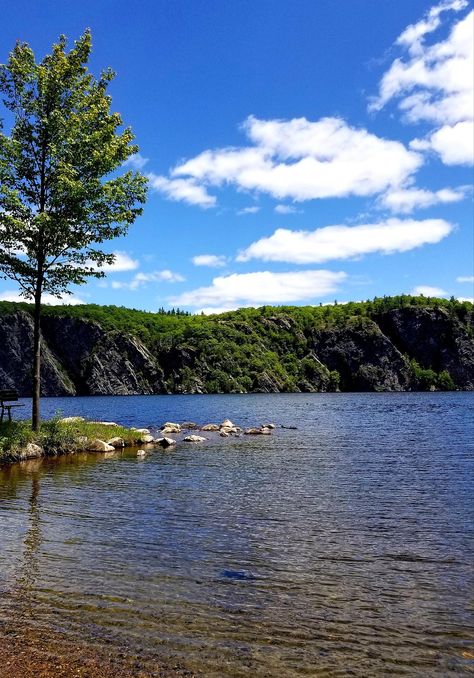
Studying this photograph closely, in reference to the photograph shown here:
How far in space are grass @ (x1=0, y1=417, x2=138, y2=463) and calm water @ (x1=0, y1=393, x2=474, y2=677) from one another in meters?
3.92

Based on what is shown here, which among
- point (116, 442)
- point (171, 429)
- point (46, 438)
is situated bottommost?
point (171, 429)

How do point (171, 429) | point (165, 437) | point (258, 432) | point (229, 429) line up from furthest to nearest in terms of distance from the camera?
point (229, 429), point (171, 429), point (258, 432), point (165, 437)

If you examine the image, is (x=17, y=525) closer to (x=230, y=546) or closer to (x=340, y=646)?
(x=230, y=546)

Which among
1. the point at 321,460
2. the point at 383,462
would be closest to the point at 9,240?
the point at 321,460

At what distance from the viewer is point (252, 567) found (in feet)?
39.9

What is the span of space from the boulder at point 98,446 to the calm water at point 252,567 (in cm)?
952

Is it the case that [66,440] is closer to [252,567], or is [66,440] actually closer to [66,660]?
[252,567]

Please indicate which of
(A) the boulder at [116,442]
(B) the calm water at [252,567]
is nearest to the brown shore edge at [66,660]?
(B) the calm water at [252,567]

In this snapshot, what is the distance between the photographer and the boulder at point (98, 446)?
34.8 metres

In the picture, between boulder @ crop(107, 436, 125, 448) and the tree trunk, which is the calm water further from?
boulder @ crop(107, 436, 125, 448)

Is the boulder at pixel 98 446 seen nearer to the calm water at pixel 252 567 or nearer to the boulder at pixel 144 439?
the boulder at pixel 144 439

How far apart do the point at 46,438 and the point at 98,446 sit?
13.8 feet

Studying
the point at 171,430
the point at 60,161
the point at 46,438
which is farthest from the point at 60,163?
the point at 171,430

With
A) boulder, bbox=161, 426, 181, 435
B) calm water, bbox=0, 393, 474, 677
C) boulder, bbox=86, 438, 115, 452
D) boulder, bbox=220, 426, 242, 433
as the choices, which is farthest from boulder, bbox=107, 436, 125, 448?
boulder, bbox=220, 426, 242, 433
